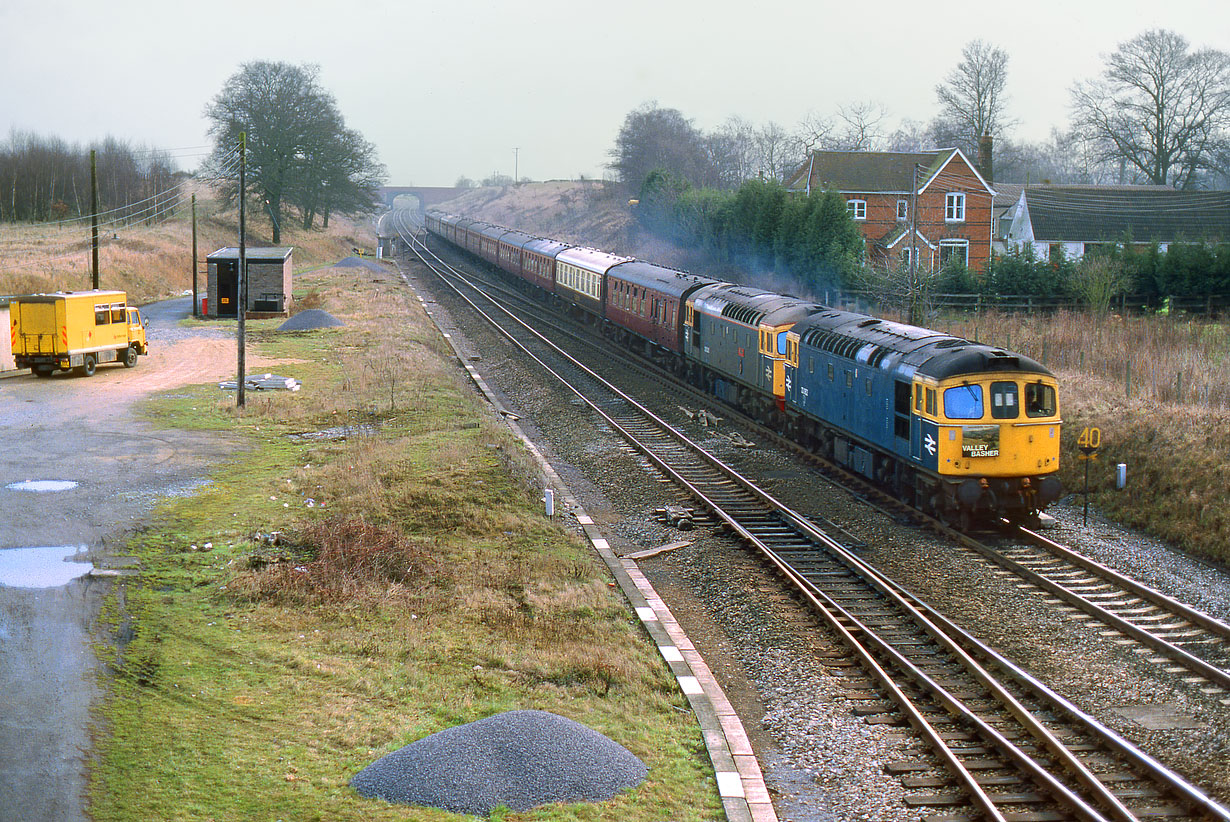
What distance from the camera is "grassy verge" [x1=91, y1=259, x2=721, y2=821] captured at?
363 inches

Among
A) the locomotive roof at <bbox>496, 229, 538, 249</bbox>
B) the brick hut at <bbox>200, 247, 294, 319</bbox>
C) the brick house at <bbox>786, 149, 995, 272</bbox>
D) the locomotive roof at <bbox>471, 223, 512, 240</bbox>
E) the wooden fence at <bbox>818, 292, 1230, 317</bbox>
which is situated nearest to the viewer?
the wooden fence at <bbox>818, 292, 1230, 317</bbox>

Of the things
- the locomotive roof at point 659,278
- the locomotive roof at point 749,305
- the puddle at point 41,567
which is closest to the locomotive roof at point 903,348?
the locomotive roof at point 749,305

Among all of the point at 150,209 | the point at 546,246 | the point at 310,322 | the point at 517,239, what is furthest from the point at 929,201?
the point at 150,209

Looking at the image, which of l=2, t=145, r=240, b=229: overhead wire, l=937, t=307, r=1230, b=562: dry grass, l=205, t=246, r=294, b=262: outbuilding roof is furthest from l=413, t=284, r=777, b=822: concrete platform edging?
l=2, t=145, r=240, b=229: overhead wire

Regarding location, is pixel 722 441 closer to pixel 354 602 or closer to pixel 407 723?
pixel 354 602

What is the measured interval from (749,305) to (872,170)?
116 ft

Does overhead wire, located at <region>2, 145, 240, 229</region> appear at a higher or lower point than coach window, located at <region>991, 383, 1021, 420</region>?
higher

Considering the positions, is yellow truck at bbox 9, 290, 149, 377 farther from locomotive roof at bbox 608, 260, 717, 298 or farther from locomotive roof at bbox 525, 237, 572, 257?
locomotive roof at bbox 525, 237, 572, 257

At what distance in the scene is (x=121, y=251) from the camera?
208 feet

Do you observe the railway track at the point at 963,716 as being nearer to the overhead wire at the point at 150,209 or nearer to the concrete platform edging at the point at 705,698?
the concrete platform edging at the point at 705,698

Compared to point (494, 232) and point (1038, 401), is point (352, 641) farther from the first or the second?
point (494, 232)

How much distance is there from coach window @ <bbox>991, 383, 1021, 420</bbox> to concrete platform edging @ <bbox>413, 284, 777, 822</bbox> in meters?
6.58

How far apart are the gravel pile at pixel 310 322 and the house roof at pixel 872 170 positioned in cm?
2780

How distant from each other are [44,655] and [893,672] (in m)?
9.49
